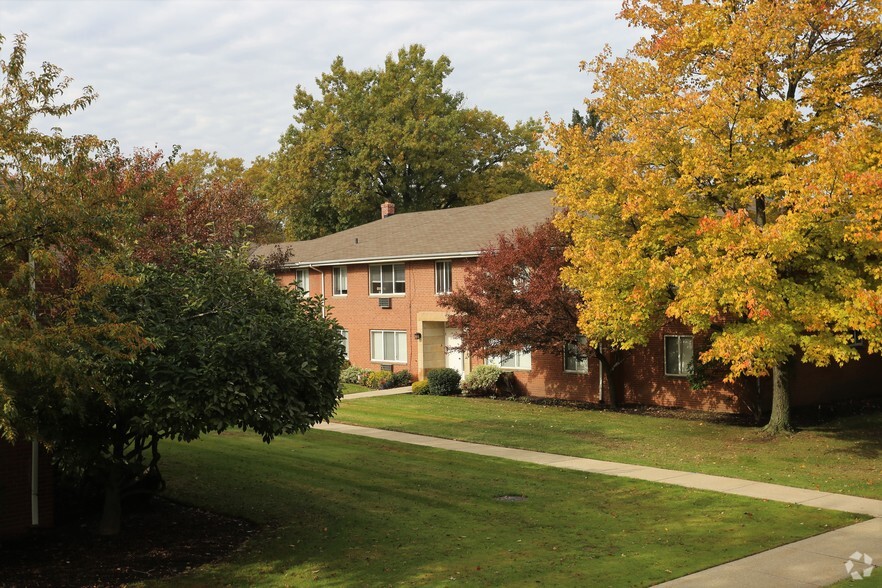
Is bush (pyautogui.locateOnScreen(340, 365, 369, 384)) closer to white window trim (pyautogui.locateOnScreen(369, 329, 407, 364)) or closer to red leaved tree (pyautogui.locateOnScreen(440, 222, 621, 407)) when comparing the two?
white window trim (pyautogui.locateOnScreen(369, 329, 407, 364))

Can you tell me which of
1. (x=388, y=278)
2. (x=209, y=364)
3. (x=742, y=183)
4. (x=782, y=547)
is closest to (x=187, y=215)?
(x=209, y=364)

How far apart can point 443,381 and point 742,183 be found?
51.7ft

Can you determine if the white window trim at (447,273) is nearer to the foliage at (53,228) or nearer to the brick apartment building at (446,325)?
the brick apartment building at (446,325)

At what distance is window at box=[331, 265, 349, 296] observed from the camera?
1587 inches

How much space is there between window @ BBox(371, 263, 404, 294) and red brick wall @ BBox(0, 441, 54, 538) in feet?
80.9

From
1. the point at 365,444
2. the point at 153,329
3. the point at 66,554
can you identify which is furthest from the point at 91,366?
the point at 365,444

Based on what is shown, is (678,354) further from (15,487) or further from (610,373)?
(15,487)

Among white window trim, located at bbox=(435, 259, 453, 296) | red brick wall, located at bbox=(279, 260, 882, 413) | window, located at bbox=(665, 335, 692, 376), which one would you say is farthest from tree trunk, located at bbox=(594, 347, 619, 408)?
white window trim, located at bbox=(435, 259, 453, 296)

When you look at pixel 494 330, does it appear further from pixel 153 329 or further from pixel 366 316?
pixel 153 329

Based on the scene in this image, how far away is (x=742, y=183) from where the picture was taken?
20.0m

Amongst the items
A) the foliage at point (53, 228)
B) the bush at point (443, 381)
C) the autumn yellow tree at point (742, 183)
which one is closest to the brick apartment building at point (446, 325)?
the bush at point (443, 381)

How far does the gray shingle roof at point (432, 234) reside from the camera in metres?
34.1

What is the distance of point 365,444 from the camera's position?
21562mm

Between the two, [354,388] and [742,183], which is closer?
[742,183]
